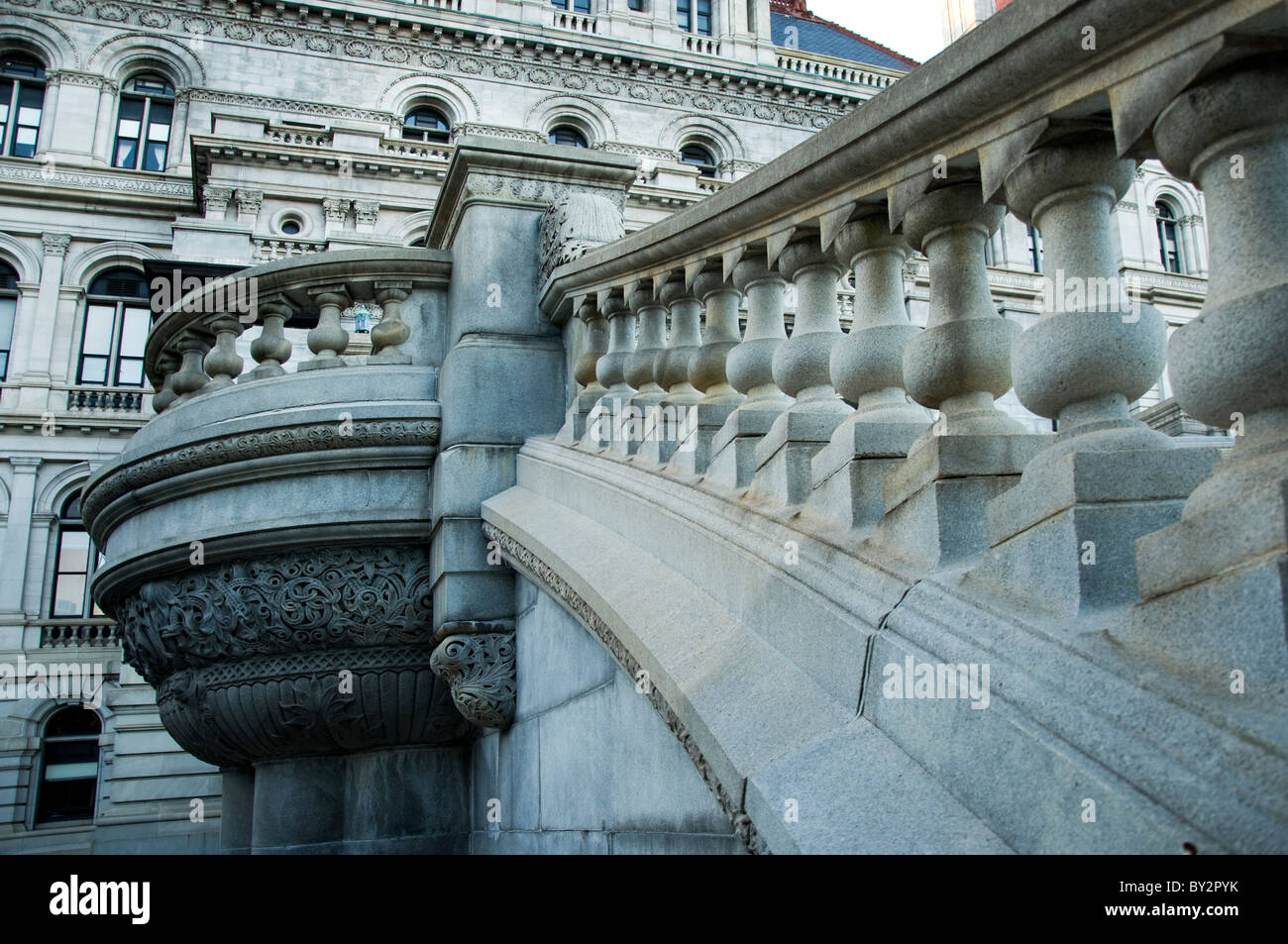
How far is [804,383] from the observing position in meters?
2.85

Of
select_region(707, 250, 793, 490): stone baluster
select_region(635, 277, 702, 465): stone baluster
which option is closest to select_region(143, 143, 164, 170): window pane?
select_region(635, 277, 702, 465): stone baluster

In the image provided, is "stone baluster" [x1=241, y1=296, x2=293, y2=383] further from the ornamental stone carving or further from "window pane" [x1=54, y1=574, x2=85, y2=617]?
"window pane" [x1=54, y1=574, x2=85, y2=617]

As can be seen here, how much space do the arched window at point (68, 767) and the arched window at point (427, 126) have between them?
17.1 metres

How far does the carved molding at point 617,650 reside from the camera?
2.06 m

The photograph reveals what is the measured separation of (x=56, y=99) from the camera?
1065 inches

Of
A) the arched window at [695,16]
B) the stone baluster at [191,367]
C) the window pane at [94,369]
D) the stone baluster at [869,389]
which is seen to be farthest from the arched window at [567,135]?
the stone baluster at [869,389]

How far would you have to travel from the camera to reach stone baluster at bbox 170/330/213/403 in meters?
5.84

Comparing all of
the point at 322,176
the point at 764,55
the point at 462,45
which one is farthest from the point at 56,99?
the point at 764,55

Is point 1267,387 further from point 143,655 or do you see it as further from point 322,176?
point 322,176

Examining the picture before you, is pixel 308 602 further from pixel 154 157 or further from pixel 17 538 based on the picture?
pixel 154 157

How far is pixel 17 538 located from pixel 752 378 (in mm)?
24746

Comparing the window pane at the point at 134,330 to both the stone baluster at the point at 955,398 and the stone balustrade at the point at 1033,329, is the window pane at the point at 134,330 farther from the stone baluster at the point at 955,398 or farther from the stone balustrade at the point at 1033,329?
the stone baluster at the point at 955,398

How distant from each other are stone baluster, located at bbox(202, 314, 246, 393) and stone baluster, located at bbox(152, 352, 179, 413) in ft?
1.28
